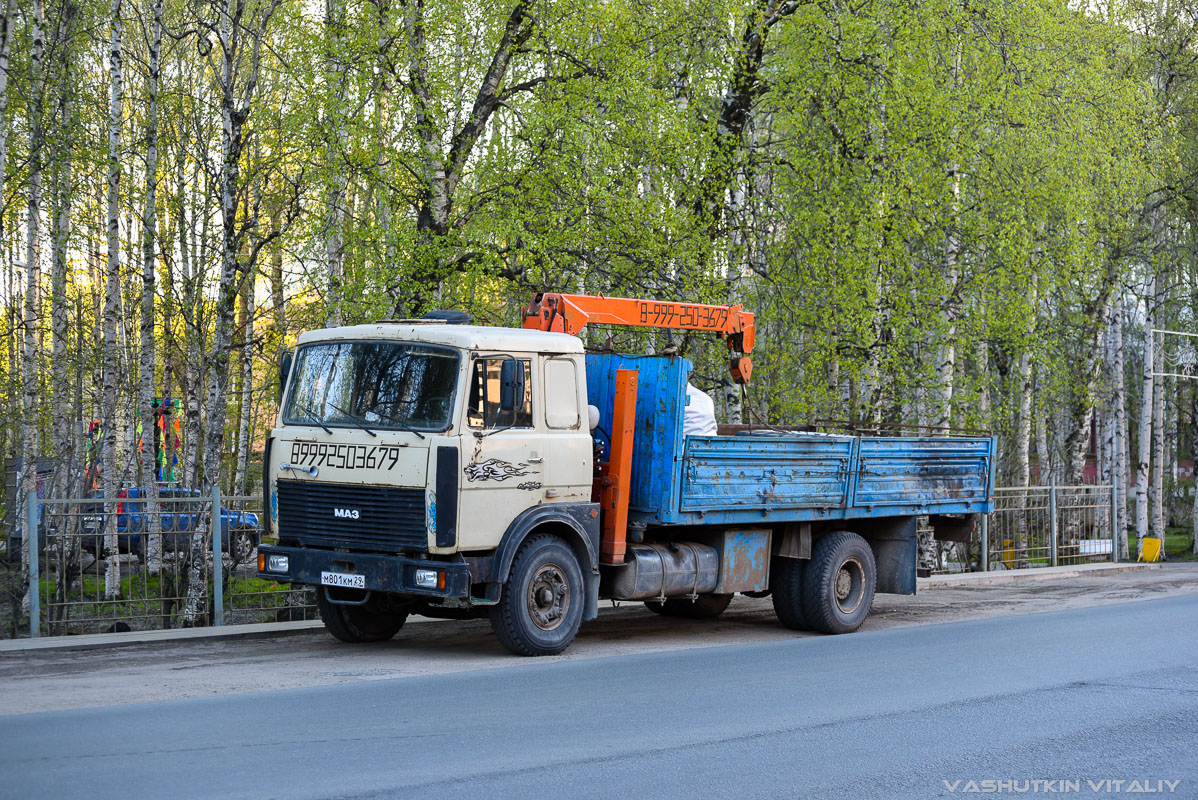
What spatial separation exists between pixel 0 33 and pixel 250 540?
7.23m

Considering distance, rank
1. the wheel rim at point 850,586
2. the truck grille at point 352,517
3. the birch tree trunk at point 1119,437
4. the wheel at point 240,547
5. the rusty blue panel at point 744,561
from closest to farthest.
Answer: the truck grille at point 352,517 → the rusty blue panel at point 744,561 → the wheel at point 240,547 → the wheel rim at point 850,586 → the birch tree trunk at point 1119,437

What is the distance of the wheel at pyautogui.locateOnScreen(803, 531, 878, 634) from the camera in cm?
1266

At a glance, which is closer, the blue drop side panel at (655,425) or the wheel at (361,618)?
the wheel at (361,618)

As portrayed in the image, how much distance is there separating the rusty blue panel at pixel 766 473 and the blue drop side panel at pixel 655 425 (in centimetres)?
18

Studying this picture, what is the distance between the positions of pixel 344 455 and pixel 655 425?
115 inches

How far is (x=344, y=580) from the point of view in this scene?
9875mm

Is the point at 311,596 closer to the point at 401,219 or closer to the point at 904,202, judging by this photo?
the point at 401,219

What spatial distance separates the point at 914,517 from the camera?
1404cm

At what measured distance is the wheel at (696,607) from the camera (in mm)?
14008

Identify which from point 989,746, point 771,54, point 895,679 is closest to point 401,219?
point 771,54

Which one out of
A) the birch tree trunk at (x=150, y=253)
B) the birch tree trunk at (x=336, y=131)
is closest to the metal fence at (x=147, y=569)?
the birch tree trunk at (x=150, y=253)

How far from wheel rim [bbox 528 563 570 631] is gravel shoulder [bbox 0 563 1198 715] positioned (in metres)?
0.34

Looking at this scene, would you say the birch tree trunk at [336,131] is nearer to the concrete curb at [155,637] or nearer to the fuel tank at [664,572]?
the concrete curb at [155,637]

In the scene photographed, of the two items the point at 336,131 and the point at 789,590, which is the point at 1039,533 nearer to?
the point at 789,590
